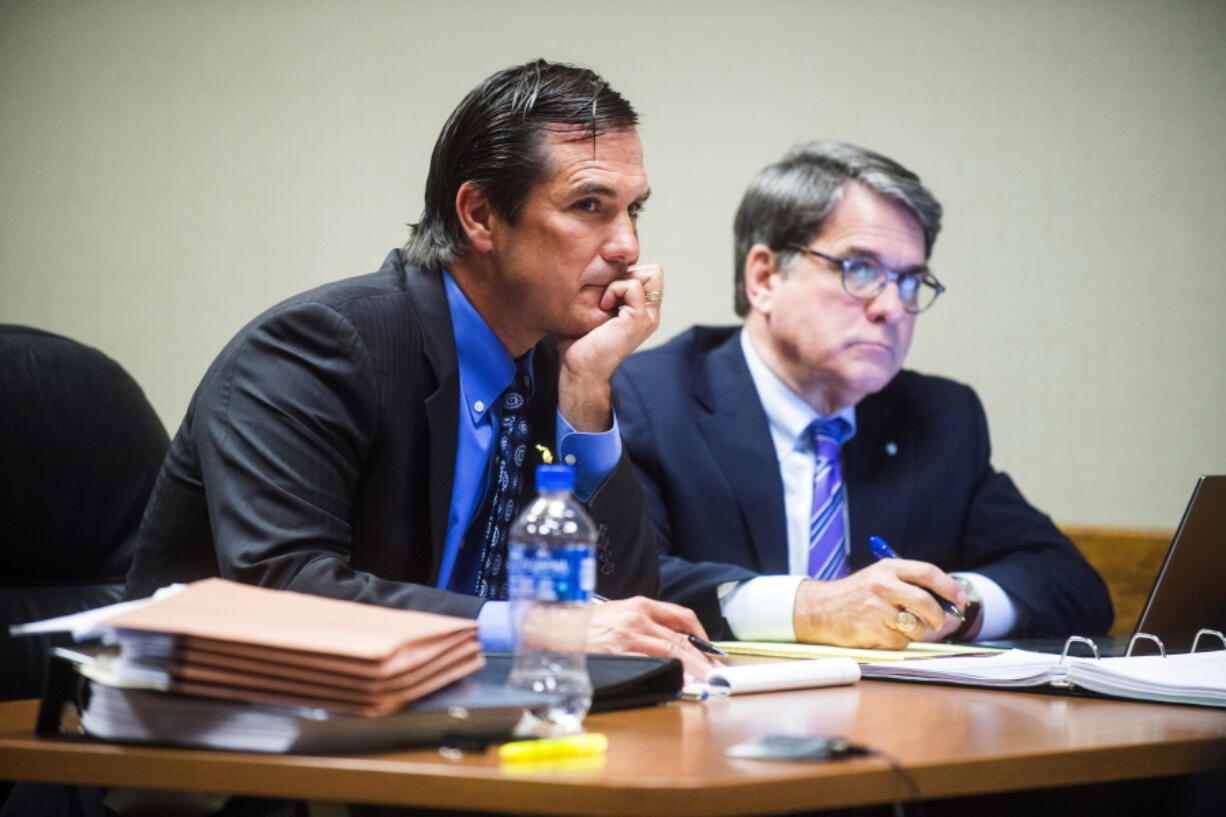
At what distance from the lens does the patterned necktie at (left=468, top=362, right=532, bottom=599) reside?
1.78 meters

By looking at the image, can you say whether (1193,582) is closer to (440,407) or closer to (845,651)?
(845,651)

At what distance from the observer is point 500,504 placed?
5.86 feet

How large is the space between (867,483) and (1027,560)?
1.06ft

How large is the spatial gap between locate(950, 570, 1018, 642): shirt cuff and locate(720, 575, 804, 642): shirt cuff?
39cm

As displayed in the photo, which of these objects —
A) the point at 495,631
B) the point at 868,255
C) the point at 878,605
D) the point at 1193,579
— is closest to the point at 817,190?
the point at 868,255

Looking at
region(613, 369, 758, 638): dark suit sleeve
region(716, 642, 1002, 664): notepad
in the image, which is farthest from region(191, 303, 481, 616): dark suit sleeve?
region(613, 369, 758, 638): dark suit sleeve

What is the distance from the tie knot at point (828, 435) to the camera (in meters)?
2.46

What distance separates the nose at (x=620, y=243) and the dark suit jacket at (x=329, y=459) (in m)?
0.28

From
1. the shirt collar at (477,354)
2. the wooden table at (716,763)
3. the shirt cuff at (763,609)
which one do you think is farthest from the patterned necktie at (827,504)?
the wooden table at (716,763)

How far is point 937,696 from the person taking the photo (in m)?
1.34

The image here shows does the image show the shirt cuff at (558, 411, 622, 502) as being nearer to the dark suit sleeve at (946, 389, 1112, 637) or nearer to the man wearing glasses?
the man wearing glasses

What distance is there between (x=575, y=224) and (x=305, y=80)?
127 cm

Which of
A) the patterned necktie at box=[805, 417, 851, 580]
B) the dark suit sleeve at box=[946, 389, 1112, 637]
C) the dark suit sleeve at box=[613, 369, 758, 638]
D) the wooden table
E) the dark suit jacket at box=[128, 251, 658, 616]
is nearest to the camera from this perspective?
the wooden table

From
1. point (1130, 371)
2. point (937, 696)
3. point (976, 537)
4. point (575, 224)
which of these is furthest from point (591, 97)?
point (1130, 371)
